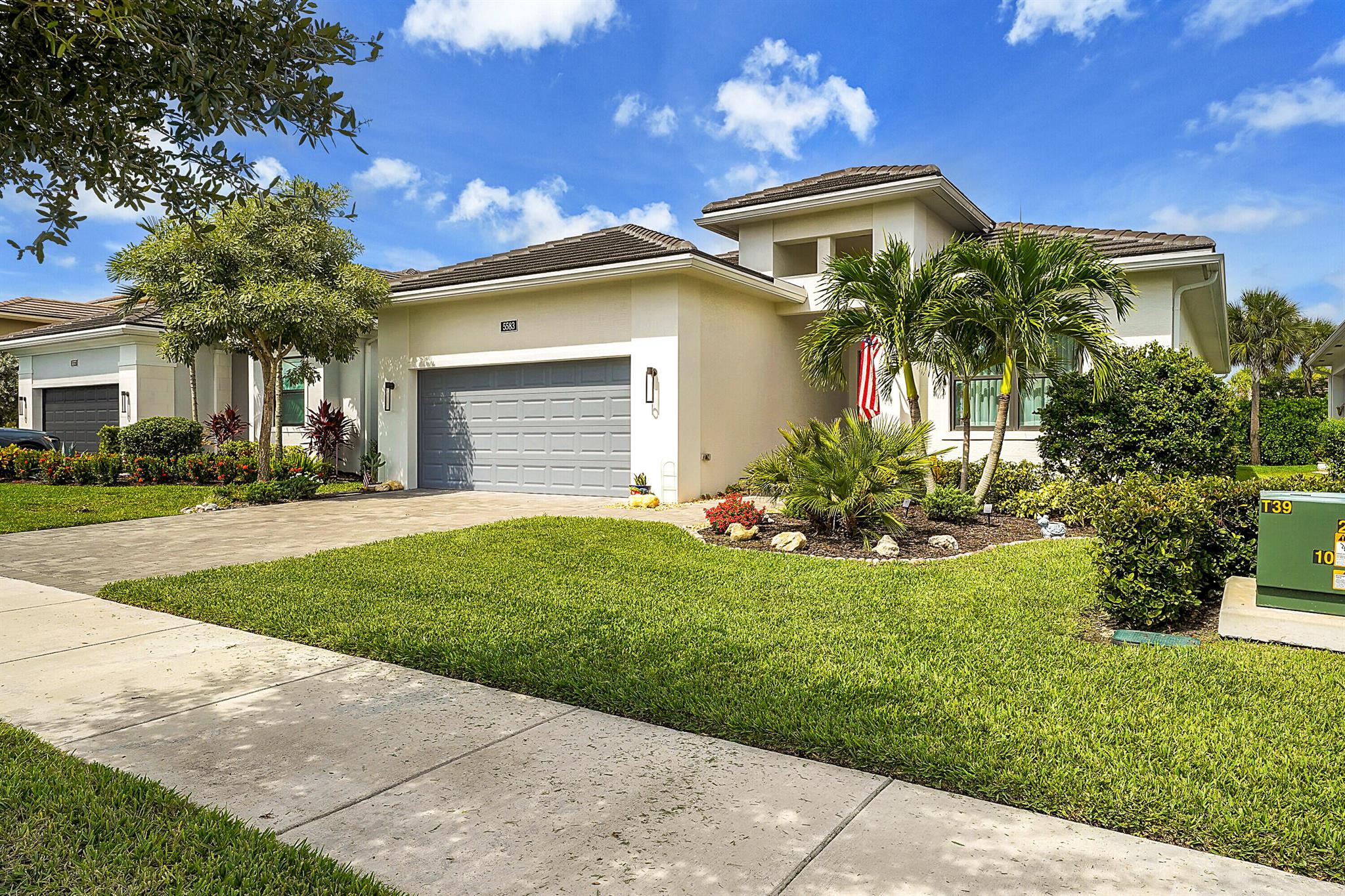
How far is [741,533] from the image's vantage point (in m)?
9.25

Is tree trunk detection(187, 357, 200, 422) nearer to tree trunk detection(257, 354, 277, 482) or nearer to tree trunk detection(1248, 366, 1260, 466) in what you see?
tree trunk detection(257, 354, 277, 482)

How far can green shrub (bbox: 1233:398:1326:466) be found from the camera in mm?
22719

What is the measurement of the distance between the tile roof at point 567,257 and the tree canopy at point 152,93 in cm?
927

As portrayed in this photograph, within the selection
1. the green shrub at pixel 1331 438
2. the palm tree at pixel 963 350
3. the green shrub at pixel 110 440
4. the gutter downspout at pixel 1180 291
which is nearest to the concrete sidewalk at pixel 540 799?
the palm tree at pixel 963 350

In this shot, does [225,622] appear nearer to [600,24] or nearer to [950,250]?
[950,250]

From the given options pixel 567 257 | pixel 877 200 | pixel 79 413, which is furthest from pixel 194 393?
pixel 877 200

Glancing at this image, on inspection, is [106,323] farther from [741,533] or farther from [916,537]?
[916,537]

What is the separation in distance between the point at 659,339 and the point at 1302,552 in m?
9.55

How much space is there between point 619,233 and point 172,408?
44.6 feet

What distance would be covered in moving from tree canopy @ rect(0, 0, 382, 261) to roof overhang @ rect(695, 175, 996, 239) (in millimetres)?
12159

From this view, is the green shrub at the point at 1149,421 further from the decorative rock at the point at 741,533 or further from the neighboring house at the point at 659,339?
the decorative rock at the point at 741,533

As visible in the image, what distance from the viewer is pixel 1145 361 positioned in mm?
10750

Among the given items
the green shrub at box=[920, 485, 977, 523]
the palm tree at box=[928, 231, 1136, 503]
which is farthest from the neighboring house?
the green shrub at box=[920, 485, 977, 523]

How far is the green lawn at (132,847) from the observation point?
8.07ft
